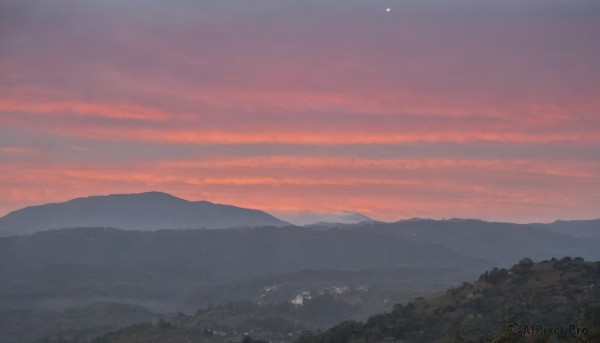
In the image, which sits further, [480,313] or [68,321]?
[68,321]

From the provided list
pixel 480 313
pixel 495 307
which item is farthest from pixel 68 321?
pixel 495 307

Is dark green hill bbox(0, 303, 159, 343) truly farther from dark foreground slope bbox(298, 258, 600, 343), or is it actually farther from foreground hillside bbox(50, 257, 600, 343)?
dark foreground slope bbox(298, 258, 600, 343)

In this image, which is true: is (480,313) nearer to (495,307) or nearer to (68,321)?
(495,307)

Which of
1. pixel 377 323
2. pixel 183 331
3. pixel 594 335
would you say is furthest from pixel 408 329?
pixel 594 335

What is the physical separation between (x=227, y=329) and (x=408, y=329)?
54531 millimetres

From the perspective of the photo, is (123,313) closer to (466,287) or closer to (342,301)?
(342,301)

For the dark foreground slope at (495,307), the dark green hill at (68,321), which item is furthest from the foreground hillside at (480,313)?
the dark green hill at (68,321)

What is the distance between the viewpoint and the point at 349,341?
85875mm

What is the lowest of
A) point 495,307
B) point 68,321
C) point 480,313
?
point 68,321

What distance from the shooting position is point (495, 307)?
89.8 meters

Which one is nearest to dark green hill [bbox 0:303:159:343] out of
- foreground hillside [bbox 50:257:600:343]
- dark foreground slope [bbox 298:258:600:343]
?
foreground hillside [bbox 50:257:600:343]

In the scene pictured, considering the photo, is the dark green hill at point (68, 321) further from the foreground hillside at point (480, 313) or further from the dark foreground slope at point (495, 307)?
the dark foreground slope at point (495, 307)

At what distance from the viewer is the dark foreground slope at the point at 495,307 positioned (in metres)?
78.2

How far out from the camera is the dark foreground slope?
78225 mm
